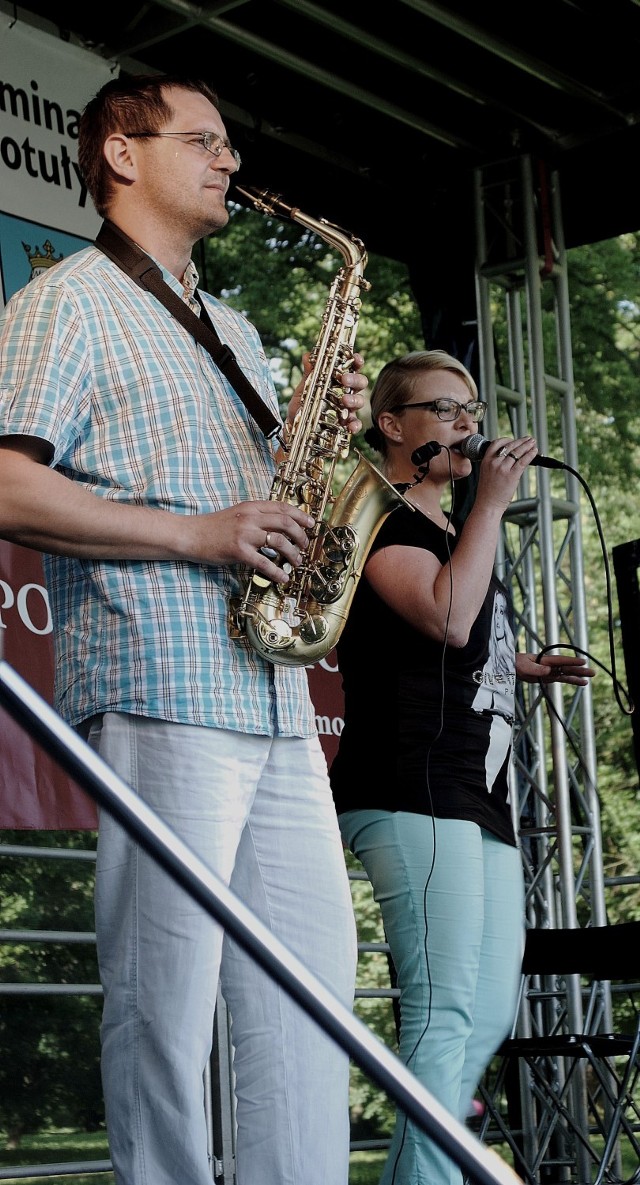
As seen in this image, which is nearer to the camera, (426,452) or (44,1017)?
(426,452)

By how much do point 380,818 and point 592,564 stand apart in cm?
1203

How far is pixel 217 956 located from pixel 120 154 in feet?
4.37

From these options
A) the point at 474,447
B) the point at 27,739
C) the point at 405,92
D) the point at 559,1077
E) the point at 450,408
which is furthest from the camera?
the point at 405,92

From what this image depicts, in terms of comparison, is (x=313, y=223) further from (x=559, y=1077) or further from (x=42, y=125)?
(x=559, y=1077)

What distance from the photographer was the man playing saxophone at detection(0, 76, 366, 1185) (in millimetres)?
2006

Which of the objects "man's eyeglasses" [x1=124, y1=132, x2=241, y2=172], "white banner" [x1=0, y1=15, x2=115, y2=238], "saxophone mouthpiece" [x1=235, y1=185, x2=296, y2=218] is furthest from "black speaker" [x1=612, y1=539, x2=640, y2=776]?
"white banner" [x1=0, y1=15, x2=115, y2=238]

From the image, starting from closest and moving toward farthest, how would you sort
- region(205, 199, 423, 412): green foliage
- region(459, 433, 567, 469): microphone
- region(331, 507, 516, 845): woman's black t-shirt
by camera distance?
region(331, 507, 516, 845): woman's black t-shirt
region(459, 433, 567, 469): microphone
region(205, 199, 423, 412): green foliage

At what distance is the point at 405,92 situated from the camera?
5.73 meters

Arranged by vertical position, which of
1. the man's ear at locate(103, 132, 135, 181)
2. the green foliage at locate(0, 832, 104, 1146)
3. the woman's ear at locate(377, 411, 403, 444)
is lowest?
the green foliage at locate(0, 832, 104, 1146)

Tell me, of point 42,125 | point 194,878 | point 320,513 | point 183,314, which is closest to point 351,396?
point 320,513

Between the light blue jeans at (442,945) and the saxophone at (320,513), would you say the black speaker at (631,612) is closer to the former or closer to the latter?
the light blue jeans at (442,945)

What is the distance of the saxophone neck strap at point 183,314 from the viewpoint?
2.35m

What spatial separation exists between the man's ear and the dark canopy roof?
106 inches

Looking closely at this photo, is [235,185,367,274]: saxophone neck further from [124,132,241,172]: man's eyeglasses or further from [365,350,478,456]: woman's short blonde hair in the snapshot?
[124,132,241,172]: man's eyeglasses
